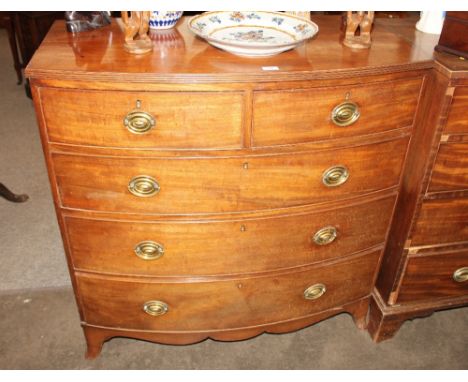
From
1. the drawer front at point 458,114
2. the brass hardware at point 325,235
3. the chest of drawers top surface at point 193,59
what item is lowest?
the brass hardware at point 325,235

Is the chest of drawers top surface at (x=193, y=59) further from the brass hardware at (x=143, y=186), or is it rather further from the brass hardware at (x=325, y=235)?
the brass hardware at (x=325, y=235)

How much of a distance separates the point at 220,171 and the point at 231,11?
0.50 meters

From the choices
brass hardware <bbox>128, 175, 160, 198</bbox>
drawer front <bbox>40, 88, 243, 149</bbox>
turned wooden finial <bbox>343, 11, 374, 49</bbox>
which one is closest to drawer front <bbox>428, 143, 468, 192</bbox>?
turned wooden finial <bbox>343, 11, 374, 49</bbox>

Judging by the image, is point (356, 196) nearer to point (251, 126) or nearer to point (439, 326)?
point (251, 126)

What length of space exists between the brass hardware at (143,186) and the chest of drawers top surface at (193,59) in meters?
0.30

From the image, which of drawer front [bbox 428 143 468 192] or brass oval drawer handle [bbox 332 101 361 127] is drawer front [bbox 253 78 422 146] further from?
drawer front [bbox 428 143 468 192]

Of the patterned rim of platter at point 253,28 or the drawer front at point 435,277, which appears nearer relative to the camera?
the patterned rim of platter at point 253,28

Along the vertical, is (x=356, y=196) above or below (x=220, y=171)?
below

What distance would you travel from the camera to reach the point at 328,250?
1630mm

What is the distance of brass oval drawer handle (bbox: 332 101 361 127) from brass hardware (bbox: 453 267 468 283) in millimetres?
830

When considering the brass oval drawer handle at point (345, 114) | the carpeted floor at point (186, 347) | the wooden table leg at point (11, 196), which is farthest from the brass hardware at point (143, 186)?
the wooden table leg at point (11, 196)

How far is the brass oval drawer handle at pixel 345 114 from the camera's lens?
1322 millimetres

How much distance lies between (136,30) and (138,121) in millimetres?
270

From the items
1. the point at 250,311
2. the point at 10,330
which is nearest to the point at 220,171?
the point at 250,311
